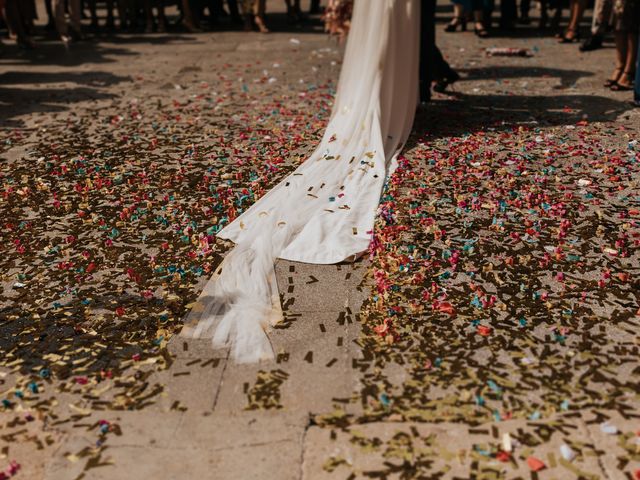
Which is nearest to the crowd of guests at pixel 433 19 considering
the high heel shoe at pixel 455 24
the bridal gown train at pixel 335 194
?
the high heel shoe at pixel 455 24

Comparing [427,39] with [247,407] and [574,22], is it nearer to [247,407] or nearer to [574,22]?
[574,22]

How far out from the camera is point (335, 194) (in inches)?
227

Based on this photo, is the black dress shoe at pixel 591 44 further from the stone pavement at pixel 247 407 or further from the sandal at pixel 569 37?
the stone pavement at pixel 247 407

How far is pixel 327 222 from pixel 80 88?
646cm

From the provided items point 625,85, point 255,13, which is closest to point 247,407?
point 625,85

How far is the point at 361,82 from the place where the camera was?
7.15 meters

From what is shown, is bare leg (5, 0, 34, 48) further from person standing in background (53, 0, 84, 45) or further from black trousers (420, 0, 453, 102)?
black trousers (420, 0, 453, 102)

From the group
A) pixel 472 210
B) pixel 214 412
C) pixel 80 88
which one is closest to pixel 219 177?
pixel 472 210

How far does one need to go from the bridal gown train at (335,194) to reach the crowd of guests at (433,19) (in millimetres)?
745

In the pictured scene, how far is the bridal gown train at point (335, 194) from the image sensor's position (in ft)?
13.8

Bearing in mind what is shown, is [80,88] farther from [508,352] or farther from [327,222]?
[508,352]

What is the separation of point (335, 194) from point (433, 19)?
3298mm

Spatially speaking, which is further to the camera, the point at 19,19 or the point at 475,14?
the point at 19,19

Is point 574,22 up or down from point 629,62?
up
